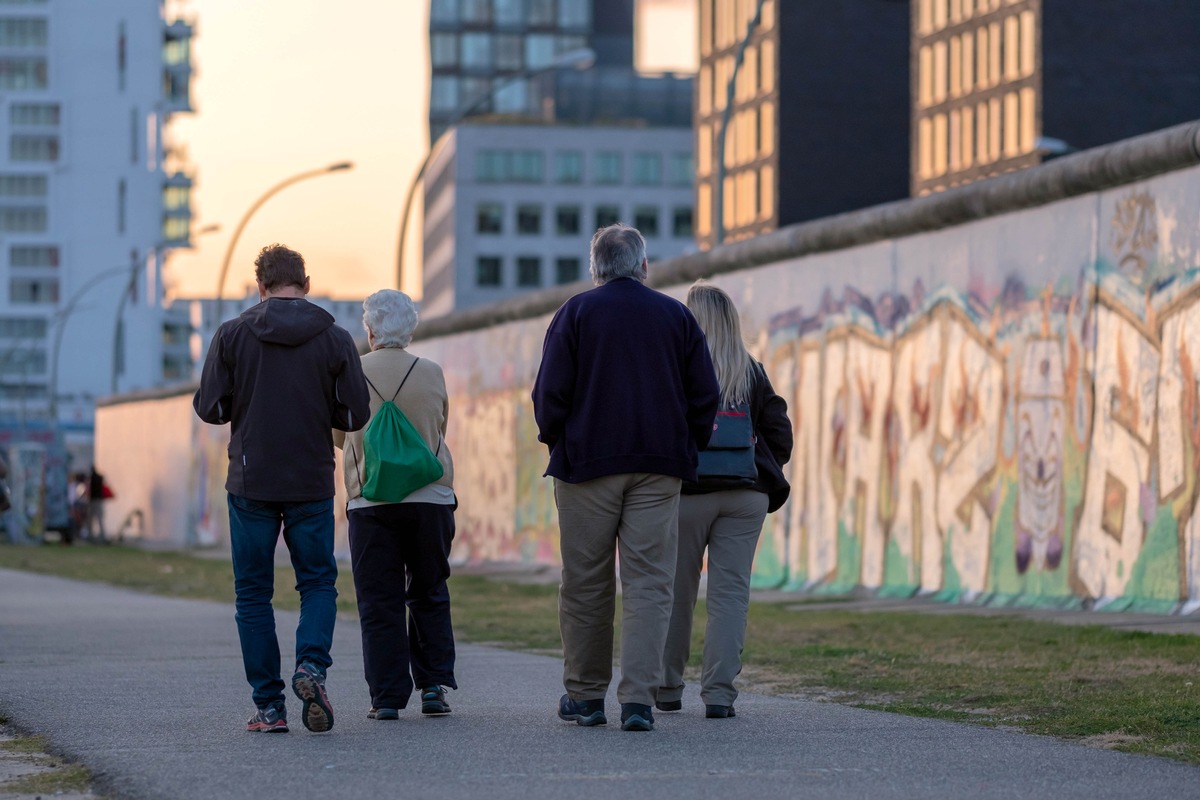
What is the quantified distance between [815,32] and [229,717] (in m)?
75.9

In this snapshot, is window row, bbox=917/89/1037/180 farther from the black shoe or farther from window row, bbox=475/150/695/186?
the black shoe

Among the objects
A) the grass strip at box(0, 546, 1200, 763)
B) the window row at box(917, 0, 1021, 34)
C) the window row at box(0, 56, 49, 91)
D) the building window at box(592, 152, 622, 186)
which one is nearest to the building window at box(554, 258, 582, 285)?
the building window at box(592, 152, 622, 186)

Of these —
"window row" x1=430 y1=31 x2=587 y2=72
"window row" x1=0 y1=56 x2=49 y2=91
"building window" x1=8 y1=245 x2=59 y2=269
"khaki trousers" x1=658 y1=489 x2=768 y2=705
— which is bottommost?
"khaki trousers" x1=658 y1=489 x2=768 y2=705

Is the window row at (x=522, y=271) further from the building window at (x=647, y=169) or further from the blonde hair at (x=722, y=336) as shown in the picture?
the blonde hair at (x=722, y=336)

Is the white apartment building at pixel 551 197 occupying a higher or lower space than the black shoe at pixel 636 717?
higher

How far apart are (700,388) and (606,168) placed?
11039 cm

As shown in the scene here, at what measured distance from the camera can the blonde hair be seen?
7.96 m

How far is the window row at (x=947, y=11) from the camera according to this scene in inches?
2724

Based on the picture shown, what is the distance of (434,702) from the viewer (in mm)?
7922

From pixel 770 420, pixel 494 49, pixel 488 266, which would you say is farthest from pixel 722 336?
pixel 494 49

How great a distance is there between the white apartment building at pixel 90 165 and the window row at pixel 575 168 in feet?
74.3

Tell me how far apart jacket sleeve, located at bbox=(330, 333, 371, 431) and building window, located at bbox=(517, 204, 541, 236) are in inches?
4315

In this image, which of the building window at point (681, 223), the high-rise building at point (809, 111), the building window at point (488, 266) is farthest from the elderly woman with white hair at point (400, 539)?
the building window at point (681, 223)

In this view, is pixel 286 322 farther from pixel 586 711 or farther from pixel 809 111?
pixel 809 111
